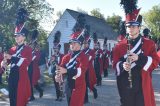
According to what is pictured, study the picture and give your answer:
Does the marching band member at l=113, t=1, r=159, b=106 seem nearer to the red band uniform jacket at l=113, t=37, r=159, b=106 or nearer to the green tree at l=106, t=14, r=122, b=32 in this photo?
the red band uniform jacket at l=113, t=37, r=159, b=106

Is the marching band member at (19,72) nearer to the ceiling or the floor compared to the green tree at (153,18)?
nearer to the floor

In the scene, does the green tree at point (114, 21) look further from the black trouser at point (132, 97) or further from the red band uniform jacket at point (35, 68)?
the black trouser at point (132, 97)

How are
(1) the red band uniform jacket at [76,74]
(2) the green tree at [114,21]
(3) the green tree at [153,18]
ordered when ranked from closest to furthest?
(1) the red band uniform jacket at [76,74] → (2) the green tree at [114,21] → (3) the green tree at [153,18]

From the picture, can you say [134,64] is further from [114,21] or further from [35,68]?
[114,21]

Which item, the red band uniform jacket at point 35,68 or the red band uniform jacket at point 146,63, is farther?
the red band uniform jacket at point 35,68

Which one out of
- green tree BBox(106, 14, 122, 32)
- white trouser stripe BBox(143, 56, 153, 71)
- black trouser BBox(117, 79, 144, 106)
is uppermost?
green tree BBox(106, 14, 122, 32)

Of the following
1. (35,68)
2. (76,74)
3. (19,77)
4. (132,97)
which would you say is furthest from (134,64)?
(35,68)

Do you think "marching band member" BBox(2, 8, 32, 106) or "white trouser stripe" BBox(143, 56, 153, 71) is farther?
"marching band member" BBox(2, 8, 32, 106)

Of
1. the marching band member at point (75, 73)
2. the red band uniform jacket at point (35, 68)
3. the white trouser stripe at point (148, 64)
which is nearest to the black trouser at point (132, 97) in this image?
the white trouser stripe at point (148, 64)

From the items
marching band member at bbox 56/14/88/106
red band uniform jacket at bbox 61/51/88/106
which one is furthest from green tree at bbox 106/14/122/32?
red band uniform jacket at bbox 61/51/88/106

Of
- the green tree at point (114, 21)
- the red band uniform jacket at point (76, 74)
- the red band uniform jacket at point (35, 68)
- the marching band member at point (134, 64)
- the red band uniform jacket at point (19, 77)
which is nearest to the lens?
the marching band member at point (134, 64)

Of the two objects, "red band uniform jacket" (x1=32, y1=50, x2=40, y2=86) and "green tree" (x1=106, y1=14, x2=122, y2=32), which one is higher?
"green tree" (x1=106, y1=14, x2=122, y2=32)

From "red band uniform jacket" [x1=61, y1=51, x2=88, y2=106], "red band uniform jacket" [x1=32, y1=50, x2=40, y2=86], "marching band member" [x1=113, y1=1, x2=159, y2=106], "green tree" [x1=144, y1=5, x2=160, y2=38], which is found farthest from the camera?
"green tree" [x1=144, y1=5, x2=160, y2=38]

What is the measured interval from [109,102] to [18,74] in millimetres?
4346
